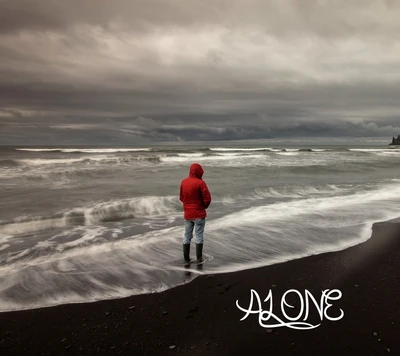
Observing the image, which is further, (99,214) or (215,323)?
(99,214)

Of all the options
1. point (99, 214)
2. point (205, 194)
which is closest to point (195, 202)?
point (205, 194)

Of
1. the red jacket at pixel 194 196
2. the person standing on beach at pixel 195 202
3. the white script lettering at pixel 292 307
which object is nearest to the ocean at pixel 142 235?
the person standing on beach at pixel 195 202

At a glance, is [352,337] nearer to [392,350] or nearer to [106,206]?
[392,350]

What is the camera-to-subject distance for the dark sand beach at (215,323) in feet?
11.1

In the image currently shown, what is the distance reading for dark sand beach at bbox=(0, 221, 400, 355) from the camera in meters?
3.37

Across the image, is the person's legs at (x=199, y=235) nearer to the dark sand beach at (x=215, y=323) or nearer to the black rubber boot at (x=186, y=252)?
the black rubber boot at (x=186, y=252)

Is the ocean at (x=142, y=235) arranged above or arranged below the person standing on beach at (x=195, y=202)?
below

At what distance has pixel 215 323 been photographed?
3832 mm

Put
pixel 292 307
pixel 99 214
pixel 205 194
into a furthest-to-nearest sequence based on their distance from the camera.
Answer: pixel 99 214 → pixel 205 194 → pixel 292 307

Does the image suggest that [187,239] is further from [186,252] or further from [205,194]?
[205,194]

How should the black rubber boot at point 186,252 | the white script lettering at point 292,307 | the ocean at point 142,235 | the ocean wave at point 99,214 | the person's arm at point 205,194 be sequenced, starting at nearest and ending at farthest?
the white script lettering at point 292,307 < the ocean at point 142,235 < the person's arm at point 205,194 < the black rubber boot at point 186,252 < the ocean wave at point 99,214

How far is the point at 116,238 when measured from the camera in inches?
309

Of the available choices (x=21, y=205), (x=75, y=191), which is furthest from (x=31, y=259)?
(x=75, y=191)

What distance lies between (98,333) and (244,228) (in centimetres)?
555
